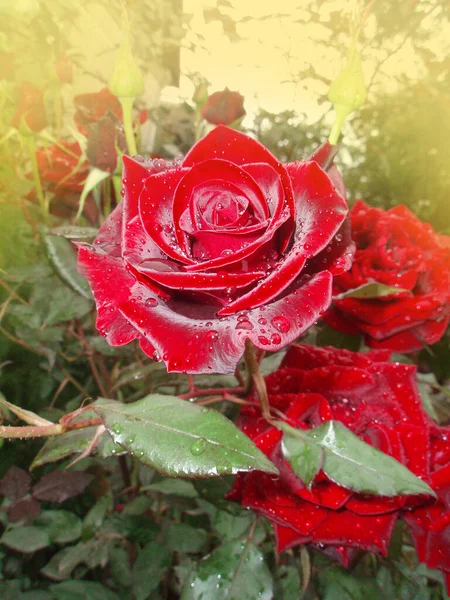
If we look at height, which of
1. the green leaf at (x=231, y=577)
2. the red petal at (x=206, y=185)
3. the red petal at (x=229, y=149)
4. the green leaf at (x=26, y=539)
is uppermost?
the red petal at (x=229, y=149)

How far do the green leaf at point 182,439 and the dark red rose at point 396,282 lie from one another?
10.6 inches

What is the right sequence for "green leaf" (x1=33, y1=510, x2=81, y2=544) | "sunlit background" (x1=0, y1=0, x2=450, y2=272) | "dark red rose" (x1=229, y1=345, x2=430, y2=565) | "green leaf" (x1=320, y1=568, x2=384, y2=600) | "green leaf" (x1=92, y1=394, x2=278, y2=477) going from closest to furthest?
"green leaf" (x1=92, y1=394, x2=278, y2=477), "dark red rose" (x1=229, y1=345, x2=430, y2=565), "green leaf" (x1=320, y1=568, x2=384, y2=600), "green leaf" (x1=33, y1=510, x2=81, y2=544), "sunlit background" (x1=0, y1=0, x2=450, y2=272)

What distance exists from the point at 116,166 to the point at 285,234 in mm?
231

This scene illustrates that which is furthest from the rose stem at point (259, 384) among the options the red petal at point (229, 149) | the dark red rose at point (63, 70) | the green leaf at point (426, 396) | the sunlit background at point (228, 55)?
the dark red rose at point (63, 70)

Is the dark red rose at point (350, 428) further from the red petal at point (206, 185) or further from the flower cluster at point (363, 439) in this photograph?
the red petal at point (206, 185)

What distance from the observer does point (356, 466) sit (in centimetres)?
25

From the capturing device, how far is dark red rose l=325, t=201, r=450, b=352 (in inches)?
18.7

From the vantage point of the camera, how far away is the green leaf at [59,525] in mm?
533

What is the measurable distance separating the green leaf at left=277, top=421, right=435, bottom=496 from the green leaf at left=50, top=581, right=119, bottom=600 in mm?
379

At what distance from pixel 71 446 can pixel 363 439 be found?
0.69ft

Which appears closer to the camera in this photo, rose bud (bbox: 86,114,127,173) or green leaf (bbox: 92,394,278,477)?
green leaf (bbox: 92,394,278,477)

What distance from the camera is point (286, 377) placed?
368 millimetres

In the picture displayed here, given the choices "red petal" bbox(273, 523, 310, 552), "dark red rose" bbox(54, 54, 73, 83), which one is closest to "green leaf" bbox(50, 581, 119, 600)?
"red petal" bbox(273, 523, 310, 552)

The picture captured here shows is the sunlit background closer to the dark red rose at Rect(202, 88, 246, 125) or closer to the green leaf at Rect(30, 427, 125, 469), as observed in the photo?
the dark red rose at Rect(202, 88, 246, 125)
